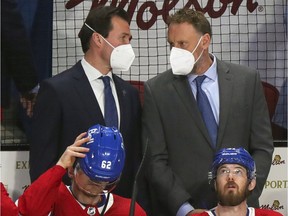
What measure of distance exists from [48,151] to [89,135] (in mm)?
483

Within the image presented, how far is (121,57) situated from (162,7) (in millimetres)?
733

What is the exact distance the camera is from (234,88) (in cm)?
383

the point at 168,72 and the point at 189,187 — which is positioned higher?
the point at 168,72

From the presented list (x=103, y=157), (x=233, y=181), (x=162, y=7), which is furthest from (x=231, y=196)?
(x=162, y=7)

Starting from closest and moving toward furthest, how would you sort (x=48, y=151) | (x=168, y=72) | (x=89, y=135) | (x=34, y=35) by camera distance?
(x=89, y=135)
(x=48, y=151)
(x=168, y=72)
(x=34, y=35)

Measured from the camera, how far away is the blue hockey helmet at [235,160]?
3428 millimetres

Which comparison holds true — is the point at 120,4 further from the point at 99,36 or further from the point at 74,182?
the point at 74,182

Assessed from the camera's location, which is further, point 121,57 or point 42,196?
point 121,57

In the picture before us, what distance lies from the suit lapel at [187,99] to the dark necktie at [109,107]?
0.97ft

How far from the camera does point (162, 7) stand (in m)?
4.46

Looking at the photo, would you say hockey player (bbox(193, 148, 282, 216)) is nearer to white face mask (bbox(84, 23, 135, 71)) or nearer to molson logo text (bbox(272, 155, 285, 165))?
white face mask (bbox(84, 23, 135, 71))

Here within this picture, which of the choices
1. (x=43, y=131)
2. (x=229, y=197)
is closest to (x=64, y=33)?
(x=43, y=131)

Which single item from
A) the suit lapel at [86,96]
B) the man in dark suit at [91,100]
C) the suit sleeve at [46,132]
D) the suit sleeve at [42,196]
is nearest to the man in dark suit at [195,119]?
the man in dark suit at [91,100]

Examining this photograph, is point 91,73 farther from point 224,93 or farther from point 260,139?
point 260,139
